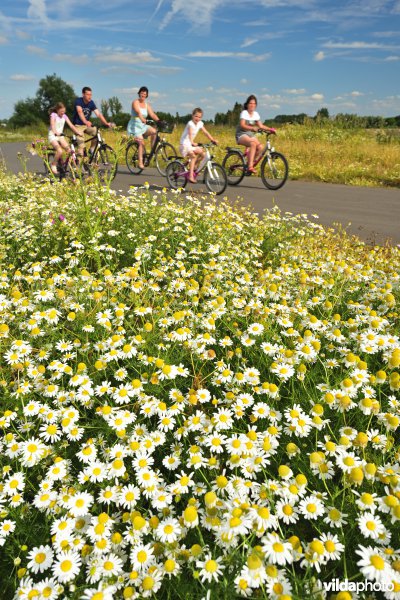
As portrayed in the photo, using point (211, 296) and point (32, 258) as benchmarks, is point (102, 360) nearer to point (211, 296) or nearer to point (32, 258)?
point (211, 296)

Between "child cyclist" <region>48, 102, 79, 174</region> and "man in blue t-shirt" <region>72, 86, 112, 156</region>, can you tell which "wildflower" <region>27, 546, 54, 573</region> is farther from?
"man in blue t-shirt" <region>72, 86, 112, 156</region>

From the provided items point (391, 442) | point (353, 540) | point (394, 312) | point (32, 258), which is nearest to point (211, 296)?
point (394, 312)

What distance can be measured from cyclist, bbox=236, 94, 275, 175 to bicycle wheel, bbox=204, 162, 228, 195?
1.34 metres

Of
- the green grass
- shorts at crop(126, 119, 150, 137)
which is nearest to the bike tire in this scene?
the green grass

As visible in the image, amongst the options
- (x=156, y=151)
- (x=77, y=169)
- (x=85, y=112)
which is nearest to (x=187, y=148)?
(x=156, y=151)

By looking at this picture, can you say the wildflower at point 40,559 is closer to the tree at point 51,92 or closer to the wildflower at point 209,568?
the wildflower at point 209,568

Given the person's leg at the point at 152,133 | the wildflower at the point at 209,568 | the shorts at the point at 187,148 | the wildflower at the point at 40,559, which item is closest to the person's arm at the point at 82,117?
the person's leg at the point at 152,133

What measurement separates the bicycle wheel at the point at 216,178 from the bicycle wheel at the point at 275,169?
1.67 meters

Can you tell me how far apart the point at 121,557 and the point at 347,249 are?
15.2 feet

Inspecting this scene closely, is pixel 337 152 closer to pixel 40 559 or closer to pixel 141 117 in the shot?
pixel 141 117

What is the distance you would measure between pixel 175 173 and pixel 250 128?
2.25 meters

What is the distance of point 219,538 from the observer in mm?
1400

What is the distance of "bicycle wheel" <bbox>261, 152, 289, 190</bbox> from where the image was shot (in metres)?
9.70

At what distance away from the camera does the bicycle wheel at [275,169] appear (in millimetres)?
9700
